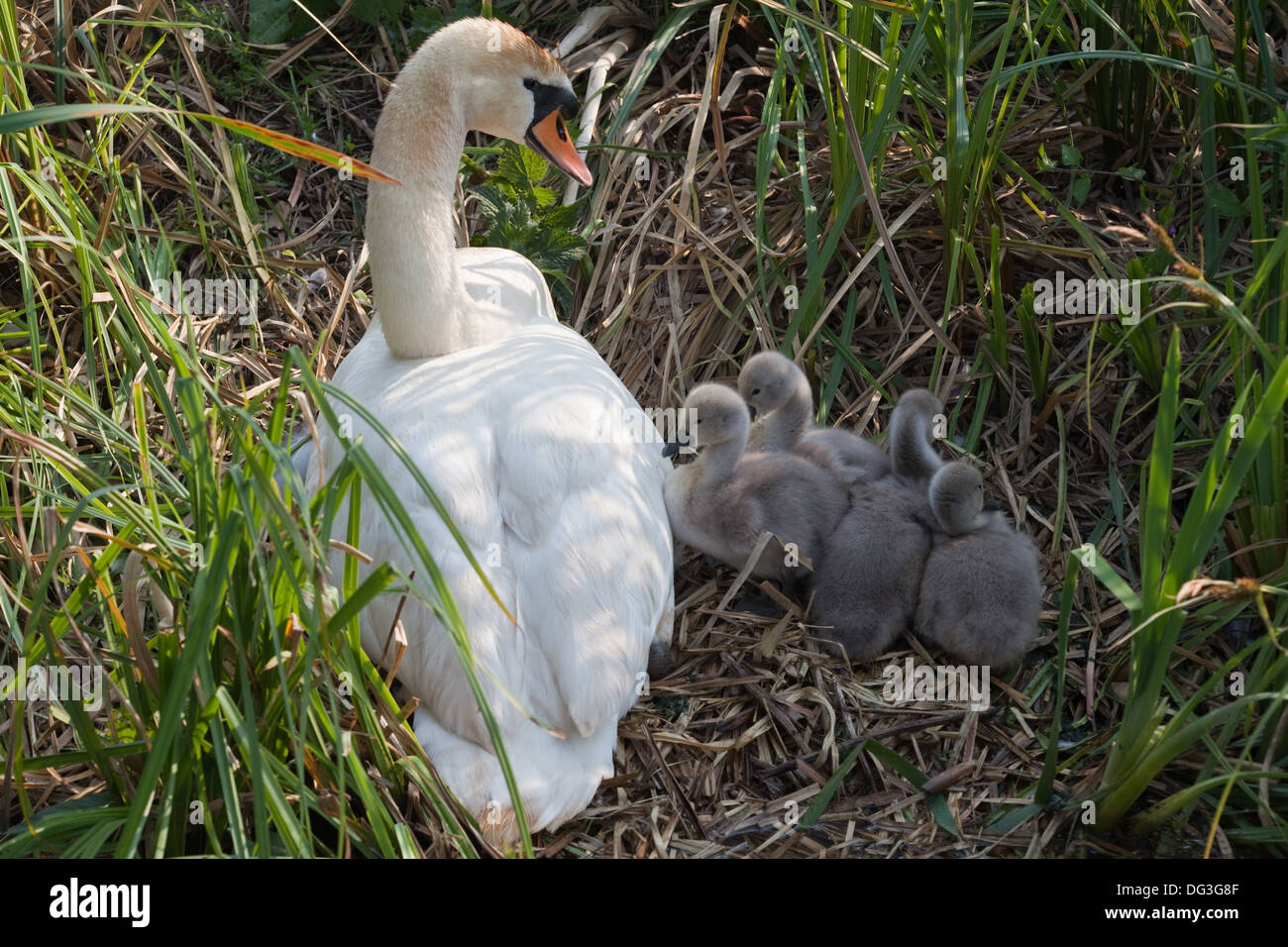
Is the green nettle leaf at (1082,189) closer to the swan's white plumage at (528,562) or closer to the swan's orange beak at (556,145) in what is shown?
the swan's orange beak at (556,145)

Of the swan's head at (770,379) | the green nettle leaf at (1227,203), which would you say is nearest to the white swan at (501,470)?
the swan's head at (770,379)

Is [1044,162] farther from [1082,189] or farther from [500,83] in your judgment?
[500,83]

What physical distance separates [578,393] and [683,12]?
1.94 m

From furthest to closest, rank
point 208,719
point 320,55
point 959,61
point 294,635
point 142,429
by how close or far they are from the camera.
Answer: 1. point 320,55
2. point 959,61
3. point 142,429
4. point 294,635
5. point 208,719

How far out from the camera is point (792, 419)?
3.92 meters

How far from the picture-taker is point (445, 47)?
3592mm

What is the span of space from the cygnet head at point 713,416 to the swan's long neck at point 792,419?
0.18m

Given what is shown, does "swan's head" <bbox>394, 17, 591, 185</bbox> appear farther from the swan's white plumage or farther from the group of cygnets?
the group of cygnets

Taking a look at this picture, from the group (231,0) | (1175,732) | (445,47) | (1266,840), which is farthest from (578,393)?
(231,0)

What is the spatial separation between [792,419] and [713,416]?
0.31m

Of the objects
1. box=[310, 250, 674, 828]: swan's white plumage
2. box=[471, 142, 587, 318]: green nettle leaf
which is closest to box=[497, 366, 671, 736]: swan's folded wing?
box=[310, 250, 674, 828]: swan's white plumage

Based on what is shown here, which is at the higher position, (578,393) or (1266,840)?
(578,393)


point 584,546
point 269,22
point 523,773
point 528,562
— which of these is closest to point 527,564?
point 528,562

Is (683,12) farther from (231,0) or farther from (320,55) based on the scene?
(231,0)
